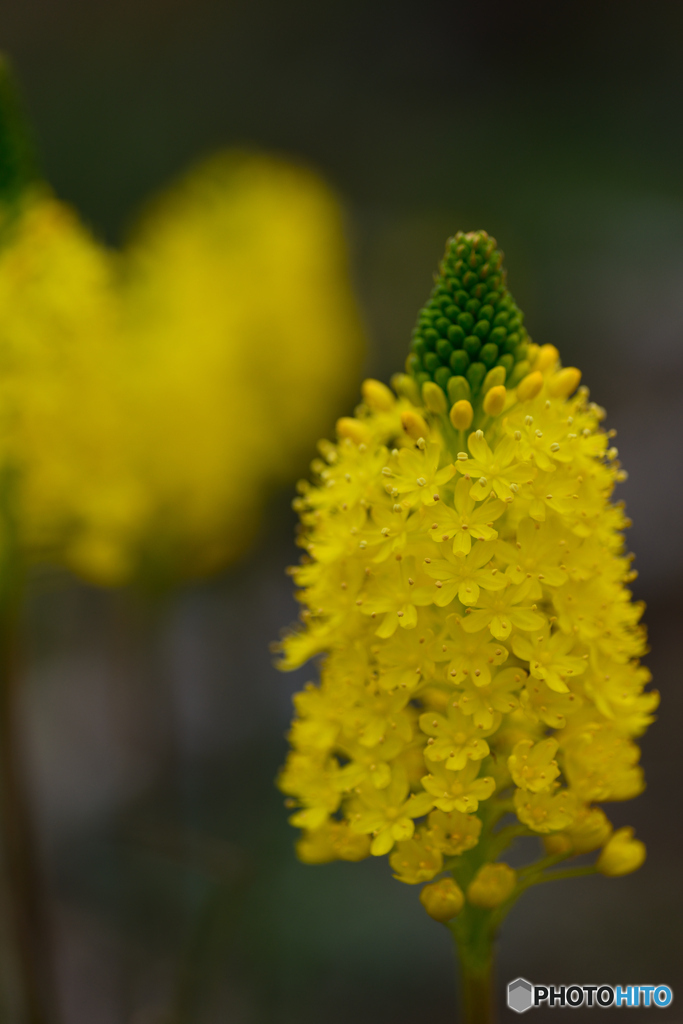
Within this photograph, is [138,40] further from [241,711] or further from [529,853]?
[529,853]

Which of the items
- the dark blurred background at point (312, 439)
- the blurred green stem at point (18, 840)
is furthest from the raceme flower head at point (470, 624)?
the dark blurred background at point (312, 439)

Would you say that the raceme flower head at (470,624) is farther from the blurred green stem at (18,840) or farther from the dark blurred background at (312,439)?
the dark blurred background at (312,439)

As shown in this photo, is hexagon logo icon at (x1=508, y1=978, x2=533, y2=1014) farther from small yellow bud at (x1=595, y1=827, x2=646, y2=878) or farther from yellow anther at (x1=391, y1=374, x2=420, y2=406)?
yellow anther at (x1=391, y1=374, x2=420, y2=406)

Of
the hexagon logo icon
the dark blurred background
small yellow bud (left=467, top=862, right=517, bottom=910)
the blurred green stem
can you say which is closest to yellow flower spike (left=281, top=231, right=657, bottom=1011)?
small yellow bud (left=467, top=862, right=517, bottom=910)

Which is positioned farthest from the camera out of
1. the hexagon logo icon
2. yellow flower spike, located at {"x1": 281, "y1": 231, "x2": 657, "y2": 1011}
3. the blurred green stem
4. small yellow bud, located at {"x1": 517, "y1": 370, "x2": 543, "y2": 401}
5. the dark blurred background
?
the dark blurred background

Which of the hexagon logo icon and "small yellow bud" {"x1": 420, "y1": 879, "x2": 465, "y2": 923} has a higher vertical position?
"small yellow bud" {"x1": 420, "y1": 879, "x2": 465, "y2": 923}

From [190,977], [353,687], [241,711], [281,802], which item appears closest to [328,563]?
[353,687]
